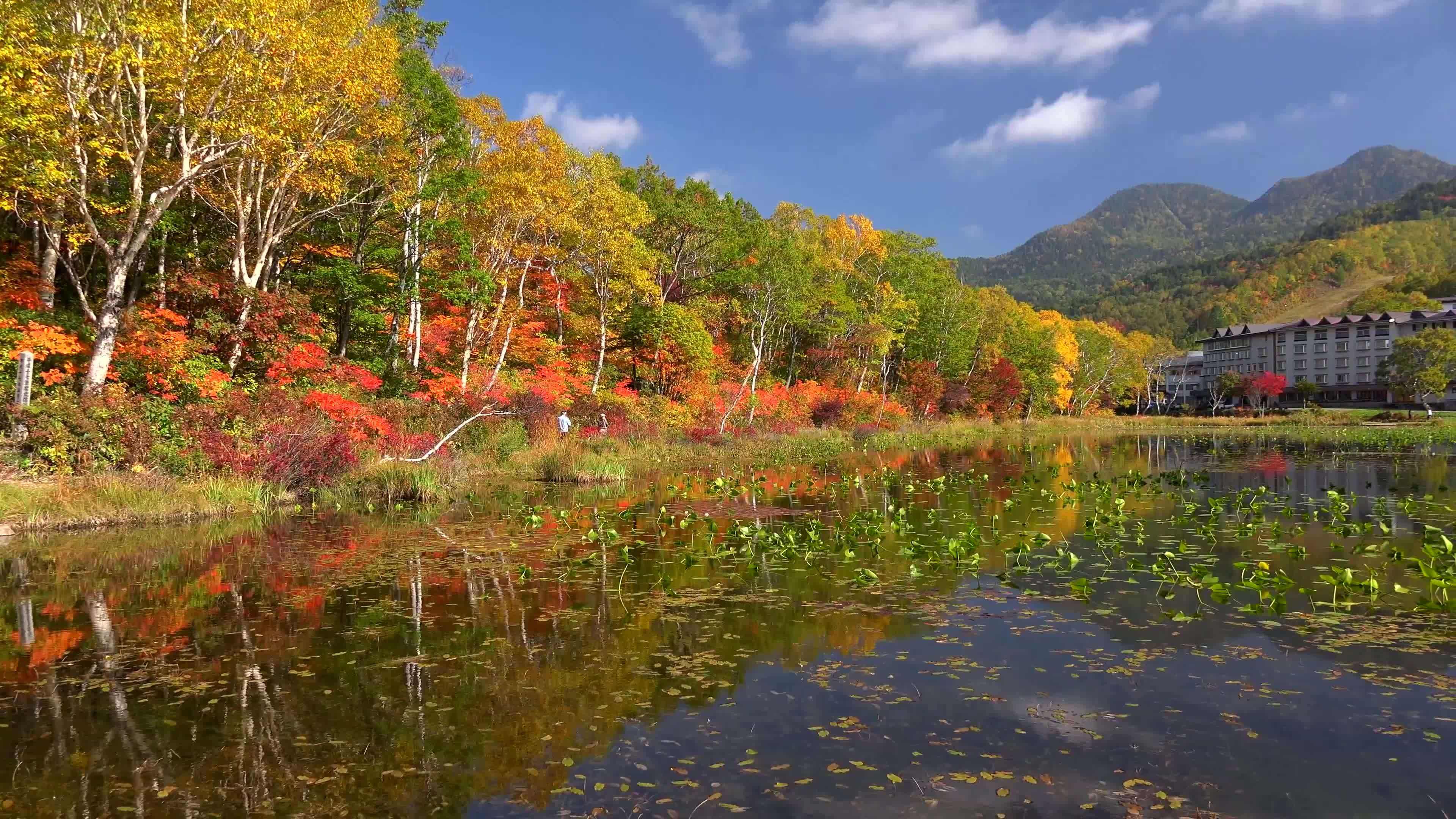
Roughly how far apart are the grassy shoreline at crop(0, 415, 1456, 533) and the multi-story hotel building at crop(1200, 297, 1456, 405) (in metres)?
67.5

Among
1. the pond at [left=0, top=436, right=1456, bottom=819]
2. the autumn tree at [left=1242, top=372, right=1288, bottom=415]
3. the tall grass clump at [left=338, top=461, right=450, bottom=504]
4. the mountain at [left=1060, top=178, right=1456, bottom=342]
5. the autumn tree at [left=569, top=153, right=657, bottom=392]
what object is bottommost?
the pond at [left=0, top=436, right=1456, bottom=819]

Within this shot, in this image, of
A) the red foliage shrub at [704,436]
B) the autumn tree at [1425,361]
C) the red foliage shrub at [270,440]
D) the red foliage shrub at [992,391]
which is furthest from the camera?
the autumn tree at [1425,361]

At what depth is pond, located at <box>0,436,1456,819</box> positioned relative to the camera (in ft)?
15.2

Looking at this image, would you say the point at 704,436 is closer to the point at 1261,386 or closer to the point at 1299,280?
the point at 1261,386

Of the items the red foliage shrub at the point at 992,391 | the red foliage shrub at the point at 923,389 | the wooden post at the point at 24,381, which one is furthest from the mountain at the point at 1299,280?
the wooden post at the point at 24,381

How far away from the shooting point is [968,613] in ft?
27.9

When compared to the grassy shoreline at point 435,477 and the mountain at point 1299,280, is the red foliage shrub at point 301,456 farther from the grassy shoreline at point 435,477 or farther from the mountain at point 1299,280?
the mountain at point 1299,280

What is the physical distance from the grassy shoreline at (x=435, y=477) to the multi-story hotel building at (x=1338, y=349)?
222 ft

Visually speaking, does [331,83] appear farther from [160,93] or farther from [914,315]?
[914,315]

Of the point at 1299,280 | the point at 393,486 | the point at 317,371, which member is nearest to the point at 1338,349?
the point at 1299,280

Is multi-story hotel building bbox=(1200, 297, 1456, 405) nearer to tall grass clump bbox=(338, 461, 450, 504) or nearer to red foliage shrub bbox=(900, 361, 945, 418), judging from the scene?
red foliage shrub bbox=(900, 361, 945, 418)

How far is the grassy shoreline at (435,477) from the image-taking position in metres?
14.2

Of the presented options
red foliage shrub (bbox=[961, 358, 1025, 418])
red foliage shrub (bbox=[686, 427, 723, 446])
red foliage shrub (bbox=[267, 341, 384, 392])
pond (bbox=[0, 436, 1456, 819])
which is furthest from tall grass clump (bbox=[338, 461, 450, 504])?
red foliage shrub (bbox=[961, 358, 1025, 418])

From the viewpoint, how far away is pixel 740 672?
265 inches
